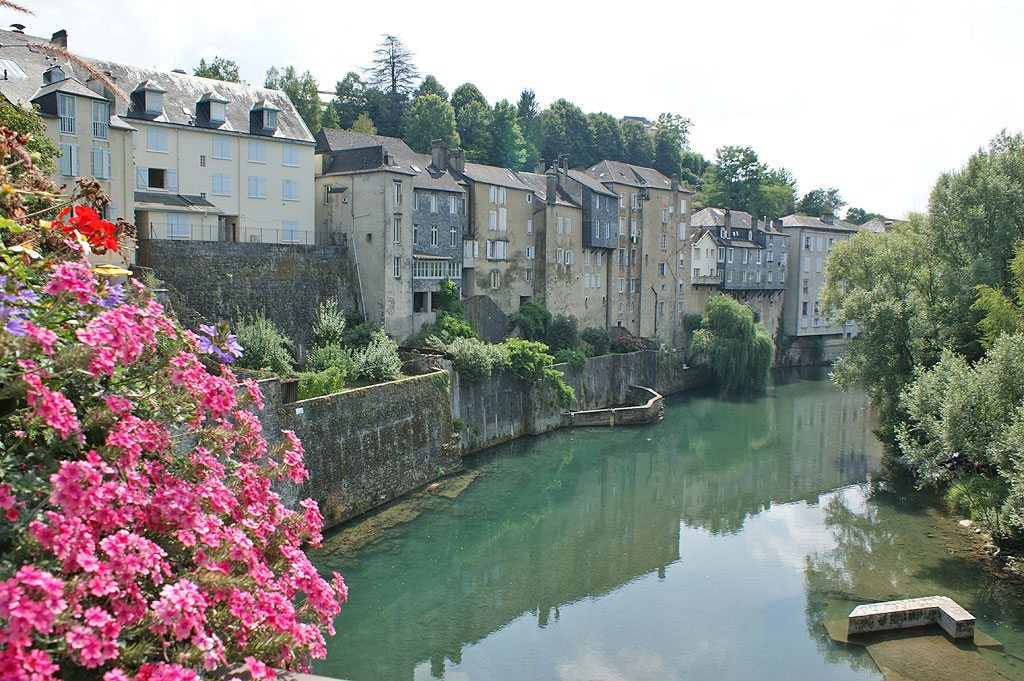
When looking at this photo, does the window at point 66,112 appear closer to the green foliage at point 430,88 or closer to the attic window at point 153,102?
the attic window at point 153,102

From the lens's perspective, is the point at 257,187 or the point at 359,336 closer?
the point at 359,336

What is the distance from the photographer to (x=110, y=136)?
1174 inches

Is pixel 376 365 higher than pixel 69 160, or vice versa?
pixel 69 160

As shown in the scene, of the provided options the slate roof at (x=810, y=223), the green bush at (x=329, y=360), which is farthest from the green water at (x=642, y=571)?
the slate roof at (x=810, y=223)

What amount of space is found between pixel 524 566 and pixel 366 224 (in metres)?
19.6

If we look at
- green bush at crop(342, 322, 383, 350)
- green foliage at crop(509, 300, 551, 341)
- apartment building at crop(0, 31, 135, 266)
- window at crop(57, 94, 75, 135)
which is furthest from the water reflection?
window at crop(57, 94, 75, 135)

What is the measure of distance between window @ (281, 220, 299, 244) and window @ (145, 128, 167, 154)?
240 inches

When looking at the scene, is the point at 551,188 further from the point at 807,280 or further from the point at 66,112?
the point at 807,280

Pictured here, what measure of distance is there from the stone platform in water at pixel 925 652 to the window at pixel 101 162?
27074 mm

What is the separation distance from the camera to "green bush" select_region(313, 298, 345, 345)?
33000 millimetres

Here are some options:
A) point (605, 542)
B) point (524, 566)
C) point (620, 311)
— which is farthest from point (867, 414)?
point (524, 566)

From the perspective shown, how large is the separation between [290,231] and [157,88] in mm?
8093

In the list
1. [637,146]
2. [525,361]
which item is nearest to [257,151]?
[525,361]

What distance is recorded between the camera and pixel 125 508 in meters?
4.54
